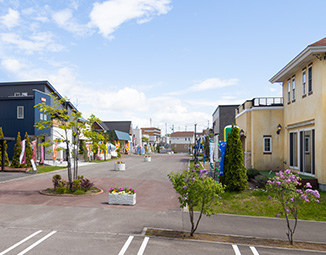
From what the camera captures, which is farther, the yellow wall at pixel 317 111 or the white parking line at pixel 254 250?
the yellow wall at pixel 317 111

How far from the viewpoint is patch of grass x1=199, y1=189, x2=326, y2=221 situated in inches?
456

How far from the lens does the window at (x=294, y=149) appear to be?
1825 centimetres

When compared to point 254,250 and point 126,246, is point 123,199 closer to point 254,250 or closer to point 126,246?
point 126,246

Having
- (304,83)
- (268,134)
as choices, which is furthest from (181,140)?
(304,83)

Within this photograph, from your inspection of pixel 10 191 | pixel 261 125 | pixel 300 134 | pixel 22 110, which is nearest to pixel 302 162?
pixel 300 134

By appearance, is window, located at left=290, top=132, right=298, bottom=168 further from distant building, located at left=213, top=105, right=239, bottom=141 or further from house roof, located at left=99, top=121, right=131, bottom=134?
house roof, located at left=99, top=121, right=131, bottom=134

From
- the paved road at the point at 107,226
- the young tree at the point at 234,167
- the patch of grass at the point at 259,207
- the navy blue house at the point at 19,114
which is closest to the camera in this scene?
the paved road at the point at 107,226

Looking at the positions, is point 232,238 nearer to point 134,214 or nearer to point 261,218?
point 261,218

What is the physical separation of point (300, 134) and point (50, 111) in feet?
51.5

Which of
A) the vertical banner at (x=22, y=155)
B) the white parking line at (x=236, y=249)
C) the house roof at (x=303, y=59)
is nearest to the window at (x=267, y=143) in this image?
the house roof at (x=303, y=59)

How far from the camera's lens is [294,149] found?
1853 centimetres

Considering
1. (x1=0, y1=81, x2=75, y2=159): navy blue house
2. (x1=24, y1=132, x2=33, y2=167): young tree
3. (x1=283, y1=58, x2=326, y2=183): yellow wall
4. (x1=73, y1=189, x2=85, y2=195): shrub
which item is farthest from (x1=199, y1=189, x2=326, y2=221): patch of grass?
(x1=0, y1=81, x2=75, y2=159): navy blue house

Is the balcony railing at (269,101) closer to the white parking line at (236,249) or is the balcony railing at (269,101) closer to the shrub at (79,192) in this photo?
the shrub at (79,192)

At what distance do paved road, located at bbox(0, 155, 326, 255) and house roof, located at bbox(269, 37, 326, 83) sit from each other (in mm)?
8742
